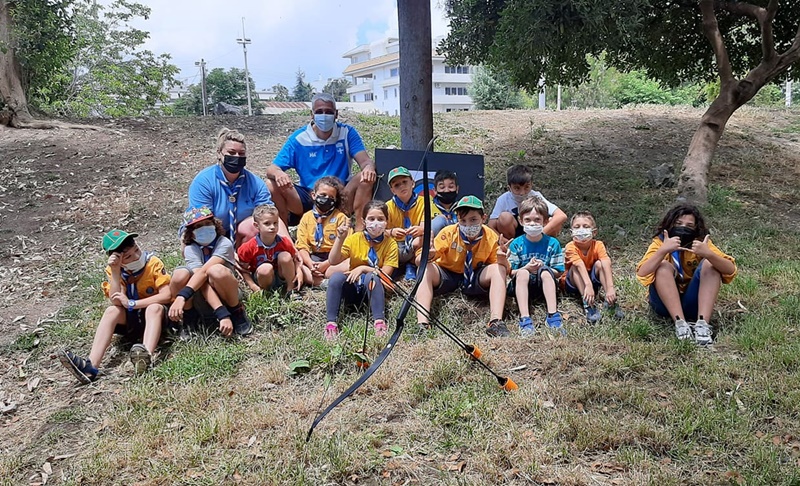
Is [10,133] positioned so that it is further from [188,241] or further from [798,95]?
[798,95]

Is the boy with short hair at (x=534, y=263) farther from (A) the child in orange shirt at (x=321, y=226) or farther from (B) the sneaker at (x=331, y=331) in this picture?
(A) the child in orange shirt at (x=321, y=226)

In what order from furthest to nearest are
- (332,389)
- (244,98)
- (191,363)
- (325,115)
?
(244,98) → (325,115) → (191,363) → (332,389)

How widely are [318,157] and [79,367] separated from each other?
109 inches

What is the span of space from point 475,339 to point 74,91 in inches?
838

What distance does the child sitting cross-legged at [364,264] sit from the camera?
438 cm

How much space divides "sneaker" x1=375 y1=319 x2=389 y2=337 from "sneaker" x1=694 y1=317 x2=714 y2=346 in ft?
6.82

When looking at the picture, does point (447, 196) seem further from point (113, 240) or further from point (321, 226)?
point (113, 240)

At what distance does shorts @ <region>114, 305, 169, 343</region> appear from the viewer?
4211mm

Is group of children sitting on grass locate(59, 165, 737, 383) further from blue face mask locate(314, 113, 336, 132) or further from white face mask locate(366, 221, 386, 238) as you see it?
blue face mask locate(314, 113, 336, 132)

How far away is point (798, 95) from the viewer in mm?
32281

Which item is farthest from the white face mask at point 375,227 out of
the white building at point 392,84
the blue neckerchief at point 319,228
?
the white building at point 392,84

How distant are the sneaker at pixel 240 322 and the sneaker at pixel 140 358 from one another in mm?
657

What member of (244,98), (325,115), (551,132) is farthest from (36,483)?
(244,98)

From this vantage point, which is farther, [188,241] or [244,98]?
[244,98]
